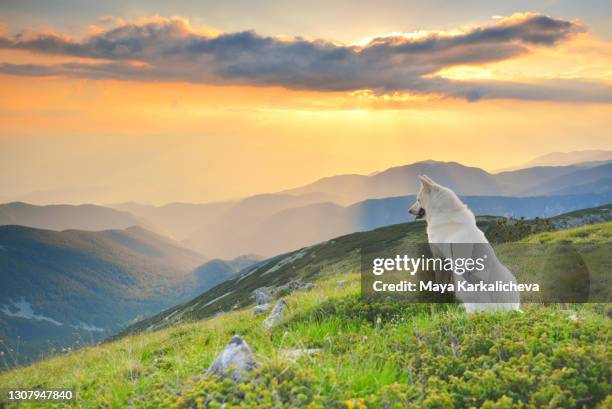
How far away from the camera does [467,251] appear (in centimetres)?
1073

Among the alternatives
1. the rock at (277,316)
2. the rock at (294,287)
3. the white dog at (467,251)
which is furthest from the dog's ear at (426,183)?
the rock at (294,287)

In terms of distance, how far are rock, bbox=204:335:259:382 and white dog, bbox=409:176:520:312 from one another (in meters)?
5.68

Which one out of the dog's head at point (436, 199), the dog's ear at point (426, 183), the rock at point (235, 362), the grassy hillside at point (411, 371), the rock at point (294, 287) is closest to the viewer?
the grassy hillside at point (411, 371)

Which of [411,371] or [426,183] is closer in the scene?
[411,371]

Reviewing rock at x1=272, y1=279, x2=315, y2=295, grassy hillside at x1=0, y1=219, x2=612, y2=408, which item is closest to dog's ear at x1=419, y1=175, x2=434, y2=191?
grassy hillside at x1=0, y1=219, x2=612, y2=408

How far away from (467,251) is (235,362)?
6.04 metres

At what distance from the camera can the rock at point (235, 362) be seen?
6625 millimetres

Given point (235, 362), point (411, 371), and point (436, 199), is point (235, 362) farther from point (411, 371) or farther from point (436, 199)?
point (436, 199)

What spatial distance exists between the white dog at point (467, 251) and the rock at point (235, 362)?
5.68 metres

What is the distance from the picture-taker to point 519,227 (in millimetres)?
37750

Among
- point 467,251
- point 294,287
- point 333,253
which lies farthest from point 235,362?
point 333,253

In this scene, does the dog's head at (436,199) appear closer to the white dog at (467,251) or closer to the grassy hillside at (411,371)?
the white dog at (467,251)

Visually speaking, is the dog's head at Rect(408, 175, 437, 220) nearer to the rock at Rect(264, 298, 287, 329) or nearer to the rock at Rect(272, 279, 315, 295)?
the rock at Rect(264, 298, 287, 329)

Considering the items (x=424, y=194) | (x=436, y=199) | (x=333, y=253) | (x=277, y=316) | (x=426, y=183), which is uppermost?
(x=426, y=183)
